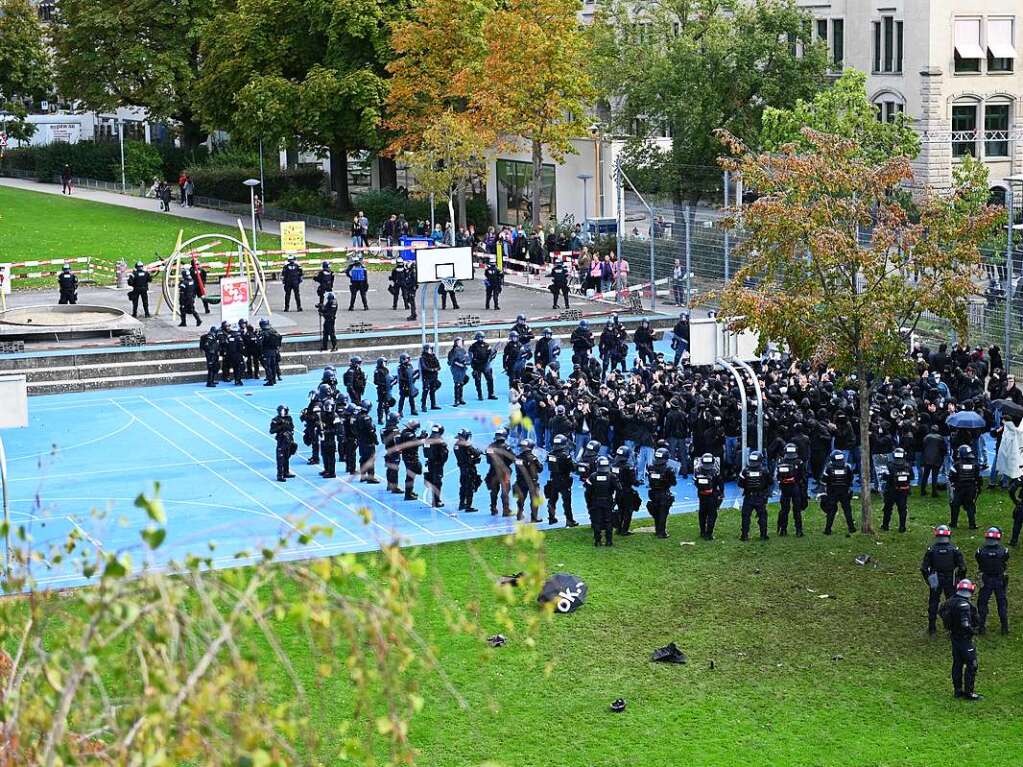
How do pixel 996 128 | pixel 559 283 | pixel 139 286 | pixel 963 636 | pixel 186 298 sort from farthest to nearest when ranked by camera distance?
1. pixel 996 128
2. pixel 559 283
3. pixel 139 286
4. pixel 186 298
5. pixel 963 636

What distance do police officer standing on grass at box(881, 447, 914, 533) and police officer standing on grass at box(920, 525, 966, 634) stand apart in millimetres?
4431

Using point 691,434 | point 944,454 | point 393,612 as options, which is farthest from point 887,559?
point 393,612

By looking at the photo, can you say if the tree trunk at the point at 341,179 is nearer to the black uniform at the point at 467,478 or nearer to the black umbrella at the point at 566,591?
the black uniform at the point at 467,478

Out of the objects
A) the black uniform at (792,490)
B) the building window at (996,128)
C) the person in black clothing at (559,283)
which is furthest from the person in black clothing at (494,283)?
the black uniform at (792,490)

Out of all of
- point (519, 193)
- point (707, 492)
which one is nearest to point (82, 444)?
point (707, 492)

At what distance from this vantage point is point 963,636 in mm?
17406

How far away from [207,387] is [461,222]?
65.3 ft

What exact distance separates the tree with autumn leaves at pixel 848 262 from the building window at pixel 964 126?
30.9m

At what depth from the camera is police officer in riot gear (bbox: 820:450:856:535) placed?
936 inches

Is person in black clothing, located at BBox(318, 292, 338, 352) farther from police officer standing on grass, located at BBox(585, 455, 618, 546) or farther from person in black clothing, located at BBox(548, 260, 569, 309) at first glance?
police officer standing on grass, located at BBox(585, 455, 618, 546)

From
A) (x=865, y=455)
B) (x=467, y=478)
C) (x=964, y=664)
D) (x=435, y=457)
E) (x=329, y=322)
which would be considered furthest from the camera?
(x=329, y=322)

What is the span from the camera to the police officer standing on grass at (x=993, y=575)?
19.2 m

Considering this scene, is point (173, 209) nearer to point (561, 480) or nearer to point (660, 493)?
point (561, 480)

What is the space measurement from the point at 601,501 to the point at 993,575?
19.6 ft
